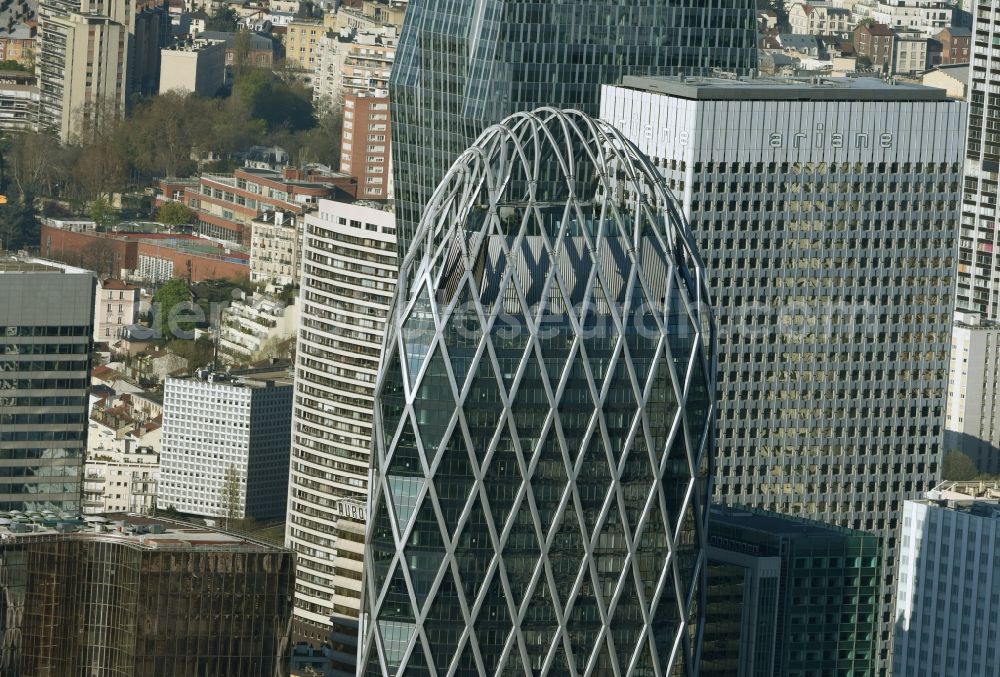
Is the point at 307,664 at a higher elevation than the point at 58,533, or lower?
lower

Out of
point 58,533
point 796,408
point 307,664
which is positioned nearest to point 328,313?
point 307,664

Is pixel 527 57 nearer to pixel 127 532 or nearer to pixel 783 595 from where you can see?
pixel 783 595

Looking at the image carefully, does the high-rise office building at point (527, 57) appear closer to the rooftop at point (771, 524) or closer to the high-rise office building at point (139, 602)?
the rooftop at point (771, 524)

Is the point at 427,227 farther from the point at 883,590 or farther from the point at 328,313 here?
the point at 328,313

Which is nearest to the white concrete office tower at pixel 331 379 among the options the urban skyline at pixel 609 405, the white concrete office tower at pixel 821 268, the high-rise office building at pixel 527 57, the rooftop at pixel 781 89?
the urban skyline at pixel 609 405

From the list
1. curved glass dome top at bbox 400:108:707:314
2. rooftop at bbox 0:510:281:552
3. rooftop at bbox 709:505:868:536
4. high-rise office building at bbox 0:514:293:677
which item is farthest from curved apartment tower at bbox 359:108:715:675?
rooftop at bbox 0:510:281:552

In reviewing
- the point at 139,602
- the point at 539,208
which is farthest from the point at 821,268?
the point at 139,602

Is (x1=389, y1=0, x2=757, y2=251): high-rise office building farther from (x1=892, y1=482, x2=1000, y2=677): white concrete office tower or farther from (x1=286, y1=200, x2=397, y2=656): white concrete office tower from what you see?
(x1=892, y1=482, x2=1000, y2=677): white concrete office tower
